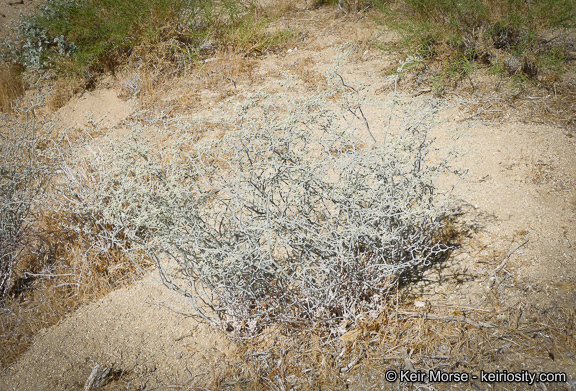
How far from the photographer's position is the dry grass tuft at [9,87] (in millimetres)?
5527

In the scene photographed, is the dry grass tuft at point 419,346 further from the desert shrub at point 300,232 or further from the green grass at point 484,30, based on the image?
the green grass at point 484,30

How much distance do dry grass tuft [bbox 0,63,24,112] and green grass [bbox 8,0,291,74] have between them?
9.5 inches

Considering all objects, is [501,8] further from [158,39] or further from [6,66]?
[6,66]

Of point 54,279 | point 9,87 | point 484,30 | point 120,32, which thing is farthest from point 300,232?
point 9,87

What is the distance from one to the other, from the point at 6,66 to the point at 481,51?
6.10 m

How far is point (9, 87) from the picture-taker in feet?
18.7

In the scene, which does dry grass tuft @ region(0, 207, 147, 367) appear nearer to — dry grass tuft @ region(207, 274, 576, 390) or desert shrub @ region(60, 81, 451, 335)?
desert shrub @ region(60, 81, 451, 335)

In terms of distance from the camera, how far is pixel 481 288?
2.28 meters

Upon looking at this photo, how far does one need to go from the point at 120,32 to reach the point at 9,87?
1757mm

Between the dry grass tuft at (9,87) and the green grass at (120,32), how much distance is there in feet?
0.80

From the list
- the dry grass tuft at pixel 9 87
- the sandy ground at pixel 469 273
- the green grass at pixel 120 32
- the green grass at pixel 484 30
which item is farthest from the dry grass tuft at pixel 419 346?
the dry grass tuft at pixel 9 87

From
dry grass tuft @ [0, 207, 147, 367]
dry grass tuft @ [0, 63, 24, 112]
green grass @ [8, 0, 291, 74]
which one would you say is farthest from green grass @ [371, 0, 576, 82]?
dry grass tuft @ [0, 63, 24, 112]

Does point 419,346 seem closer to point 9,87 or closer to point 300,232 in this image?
point 300,232

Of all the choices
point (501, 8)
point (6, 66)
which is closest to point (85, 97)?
point (6, 66)
